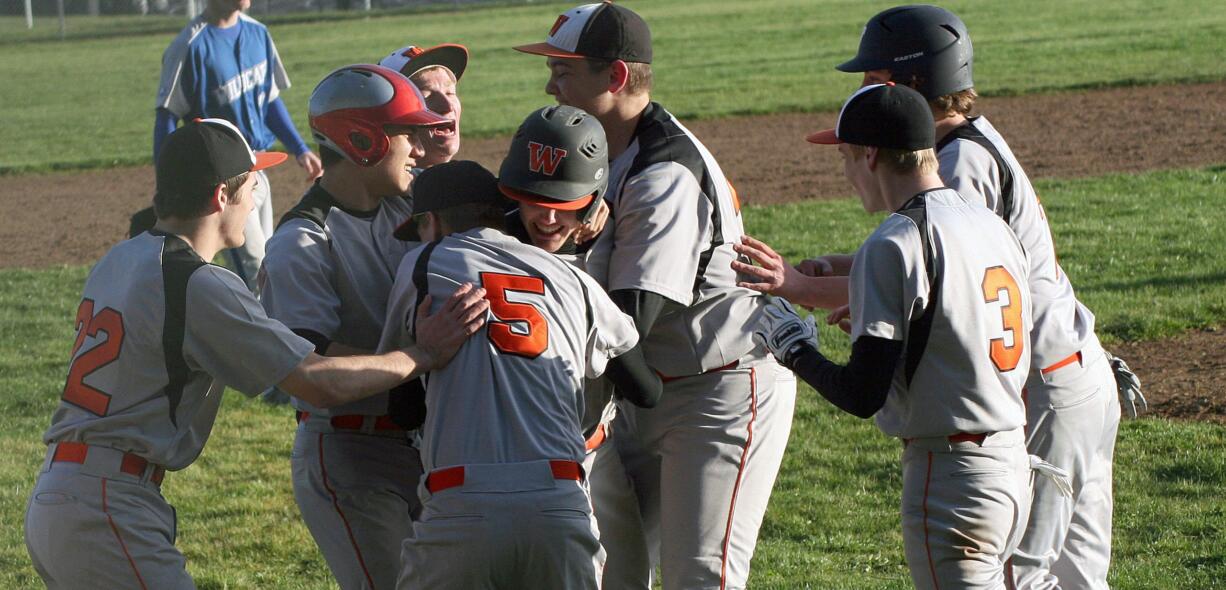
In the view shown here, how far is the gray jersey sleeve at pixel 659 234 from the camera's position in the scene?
3775 mm

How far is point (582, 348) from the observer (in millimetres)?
3537

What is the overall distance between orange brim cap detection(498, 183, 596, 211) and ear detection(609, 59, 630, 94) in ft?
1.72

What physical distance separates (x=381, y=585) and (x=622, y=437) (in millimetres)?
907

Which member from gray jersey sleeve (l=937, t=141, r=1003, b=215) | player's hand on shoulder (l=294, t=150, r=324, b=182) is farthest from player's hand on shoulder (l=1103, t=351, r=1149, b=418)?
player's hand on shoulder (l=294, t=150, r=324, b=182)

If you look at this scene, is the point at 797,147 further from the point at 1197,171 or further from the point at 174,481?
the point at 174,481

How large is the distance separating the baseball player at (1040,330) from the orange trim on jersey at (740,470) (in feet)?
2.77

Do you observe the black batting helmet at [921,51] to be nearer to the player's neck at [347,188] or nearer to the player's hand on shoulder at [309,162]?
the player's neck at [347,188]

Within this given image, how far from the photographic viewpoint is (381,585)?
12.7 feet

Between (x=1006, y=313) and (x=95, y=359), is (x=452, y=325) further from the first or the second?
(x=1006, y=313)

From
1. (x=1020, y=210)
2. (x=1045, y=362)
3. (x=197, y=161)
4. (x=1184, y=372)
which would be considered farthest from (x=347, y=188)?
(x=1184, y=372)

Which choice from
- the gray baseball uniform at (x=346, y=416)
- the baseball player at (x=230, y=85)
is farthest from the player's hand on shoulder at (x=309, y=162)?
the gray baseball uniform at (x=346, y=416)

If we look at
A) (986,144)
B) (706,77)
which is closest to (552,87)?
(986,144)

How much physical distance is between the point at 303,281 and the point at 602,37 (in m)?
1.15

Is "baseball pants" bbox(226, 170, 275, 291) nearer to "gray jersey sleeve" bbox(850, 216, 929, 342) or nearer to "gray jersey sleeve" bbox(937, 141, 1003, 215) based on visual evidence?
"gray jersey sleeve" bbox(937, 141, 1003, 215)
